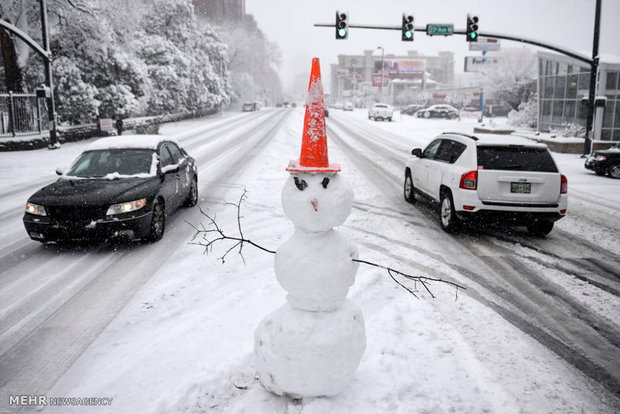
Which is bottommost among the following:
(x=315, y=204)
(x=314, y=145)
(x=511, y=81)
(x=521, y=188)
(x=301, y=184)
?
(x=521, y=188)

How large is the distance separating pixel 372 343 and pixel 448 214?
176 inches

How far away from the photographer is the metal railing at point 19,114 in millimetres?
20688

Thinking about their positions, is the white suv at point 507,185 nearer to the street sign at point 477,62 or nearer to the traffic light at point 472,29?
the traffic light at point 472,29

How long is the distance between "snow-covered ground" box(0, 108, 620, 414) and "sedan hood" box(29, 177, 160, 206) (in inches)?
41.8

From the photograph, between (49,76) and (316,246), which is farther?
(49,76)

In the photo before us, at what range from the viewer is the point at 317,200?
320 cm

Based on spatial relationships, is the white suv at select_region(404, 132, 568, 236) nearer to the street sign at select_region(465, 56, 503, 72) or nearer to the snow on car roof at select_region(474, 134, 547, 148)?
the snow on car roof at select_region(474, 134, 547, 148)

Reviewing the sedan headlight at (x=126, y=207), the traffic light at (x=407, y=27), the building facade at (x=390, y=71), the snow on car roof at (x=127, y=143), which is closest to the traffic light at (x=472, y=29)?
the traffic light at (x=407, y=27)

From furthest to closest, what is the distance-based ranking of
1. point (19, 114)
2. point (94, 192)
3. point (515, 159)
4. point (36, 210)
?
point (19, 114) → point (515, 159) → point (94, 192) → point (36, 210)

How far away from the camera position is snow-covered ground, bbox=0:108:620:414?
3.56 metres

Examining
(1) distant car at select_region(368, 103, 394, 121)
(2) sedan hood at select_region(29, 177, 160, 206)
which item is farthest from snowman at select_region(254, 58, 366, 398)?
(1) distant car at select_region(368, 103, 394, 121)

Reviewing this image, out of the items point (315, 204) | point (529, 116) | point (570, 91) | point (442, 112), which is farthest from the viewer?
point (442, 112)

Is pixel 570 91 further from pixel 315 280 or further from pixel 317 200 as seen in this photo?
pixel 315 280

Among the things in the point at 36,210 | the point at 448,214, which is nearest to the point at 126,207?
the point at 36,210
